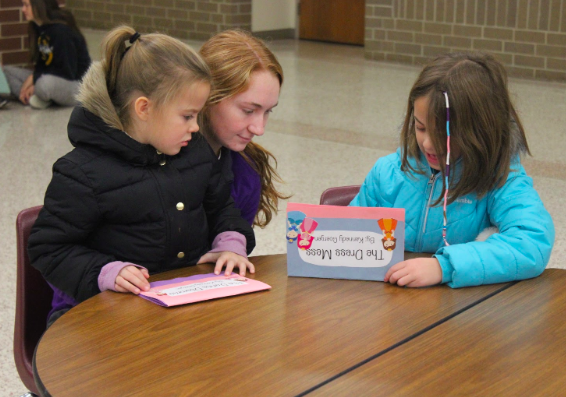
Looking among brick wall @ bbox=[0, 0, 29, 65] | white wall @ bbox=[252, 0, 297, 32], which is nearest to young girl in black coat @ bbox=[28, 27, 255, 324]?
brick wall @ bbox=[0, 0, 29, 65]

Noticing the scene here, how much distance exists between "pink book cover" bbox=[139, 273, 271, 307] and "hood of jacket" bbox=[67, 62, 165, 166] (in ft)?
0.95

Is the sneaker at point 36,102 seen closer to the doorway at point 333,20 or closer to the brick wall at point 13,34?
the brick wall at point 13,34

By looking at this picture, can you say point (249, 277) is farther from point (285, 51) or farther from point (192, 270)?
point (285, 51)

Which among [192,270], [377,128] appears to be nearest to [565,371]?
[192,270]

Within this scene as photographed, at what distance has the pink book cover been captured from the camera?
1.46 metres

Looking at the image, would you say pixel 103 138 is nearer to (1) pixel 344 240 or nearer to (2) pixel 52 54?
(1) pixel 344 240

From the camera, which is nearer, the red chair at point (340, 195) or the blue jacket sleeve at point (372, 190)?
the blue jacket sleeve at point (372, 190)

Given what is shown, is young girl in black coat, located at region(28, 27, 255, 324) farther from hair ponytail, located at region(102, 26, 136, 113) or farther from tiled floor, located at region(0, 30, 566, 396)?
tiled floor, located at region(0, 30, 566, 396)

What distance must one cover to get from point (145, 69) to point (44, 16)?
4.80 metres

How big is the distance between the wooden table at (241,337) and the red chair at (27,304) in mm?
311

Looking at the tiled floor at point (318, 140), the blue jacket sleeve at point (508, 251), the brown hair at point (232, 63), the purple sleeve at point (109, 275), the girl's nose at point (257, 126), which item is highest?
the brown hair at point (232, 63)

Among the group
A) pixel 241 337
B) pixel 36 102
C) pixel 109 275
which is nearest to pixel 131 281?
pixel 109 275

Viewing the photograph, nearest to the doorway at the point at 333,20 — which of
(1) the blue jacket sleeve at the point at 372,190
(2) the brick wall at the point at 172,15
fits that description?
(2) the brick wall at the point at 172,15

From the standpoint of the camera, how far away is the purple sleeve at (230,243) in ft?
5.72
